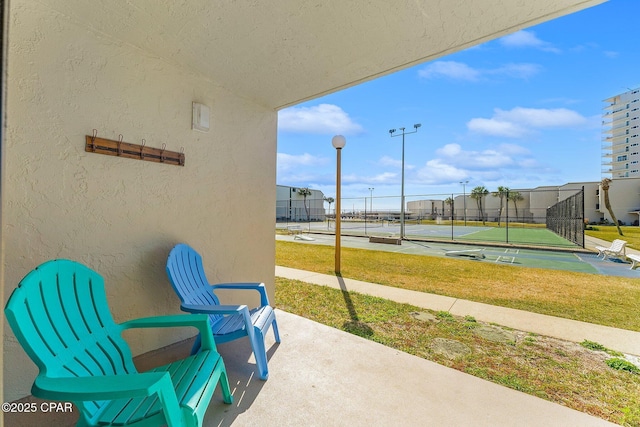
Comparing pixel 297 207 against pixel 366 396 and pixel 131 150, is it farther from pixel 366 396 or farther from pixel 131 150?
pixel 366 396

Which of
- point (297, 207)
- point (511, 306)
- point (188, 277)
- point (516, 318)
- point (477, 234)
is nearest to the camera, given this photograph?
point (188, 277)

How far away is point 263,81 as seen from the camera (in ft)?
9.11

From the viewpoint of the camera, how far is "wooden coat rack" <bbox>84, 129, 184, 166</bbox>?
202cm

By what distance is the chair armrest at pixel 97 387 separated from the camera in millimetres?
1009

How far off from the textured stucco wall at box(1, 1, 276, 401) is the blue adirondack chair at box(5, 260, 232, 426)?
1.74 feet

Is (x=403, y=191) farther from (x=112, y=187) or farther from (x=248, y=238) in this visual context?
(x=112, y=187)

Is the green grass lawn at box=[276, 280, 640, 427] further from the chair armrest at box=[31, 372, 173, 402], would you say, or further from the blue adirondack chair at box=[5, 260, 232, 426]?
the chair armrest at box=[31, 372, 173, 402]

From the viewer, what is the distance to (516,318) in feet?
10.5

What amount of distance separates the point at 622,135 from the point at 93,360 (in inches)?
3361

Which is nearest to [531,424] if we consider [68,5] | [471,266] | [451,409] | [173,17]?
[451,409]

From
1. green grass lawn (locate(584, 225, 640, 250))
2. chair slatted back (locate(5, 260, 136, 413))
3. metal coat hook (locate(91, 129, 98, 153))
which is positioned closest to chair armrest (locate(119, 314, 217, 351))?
chair slatted back (locate(5, 260, 136, 413))

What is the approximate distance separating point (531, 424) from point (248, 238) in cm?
281

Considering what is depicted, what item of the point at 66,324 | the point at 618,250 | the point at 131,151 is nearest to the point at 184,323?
the point at 66,324

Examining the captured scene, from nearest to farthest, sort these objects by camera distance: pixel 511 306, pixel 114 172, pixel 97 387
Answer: pixel 97 387
pixel 114 172
pixel 511 306
